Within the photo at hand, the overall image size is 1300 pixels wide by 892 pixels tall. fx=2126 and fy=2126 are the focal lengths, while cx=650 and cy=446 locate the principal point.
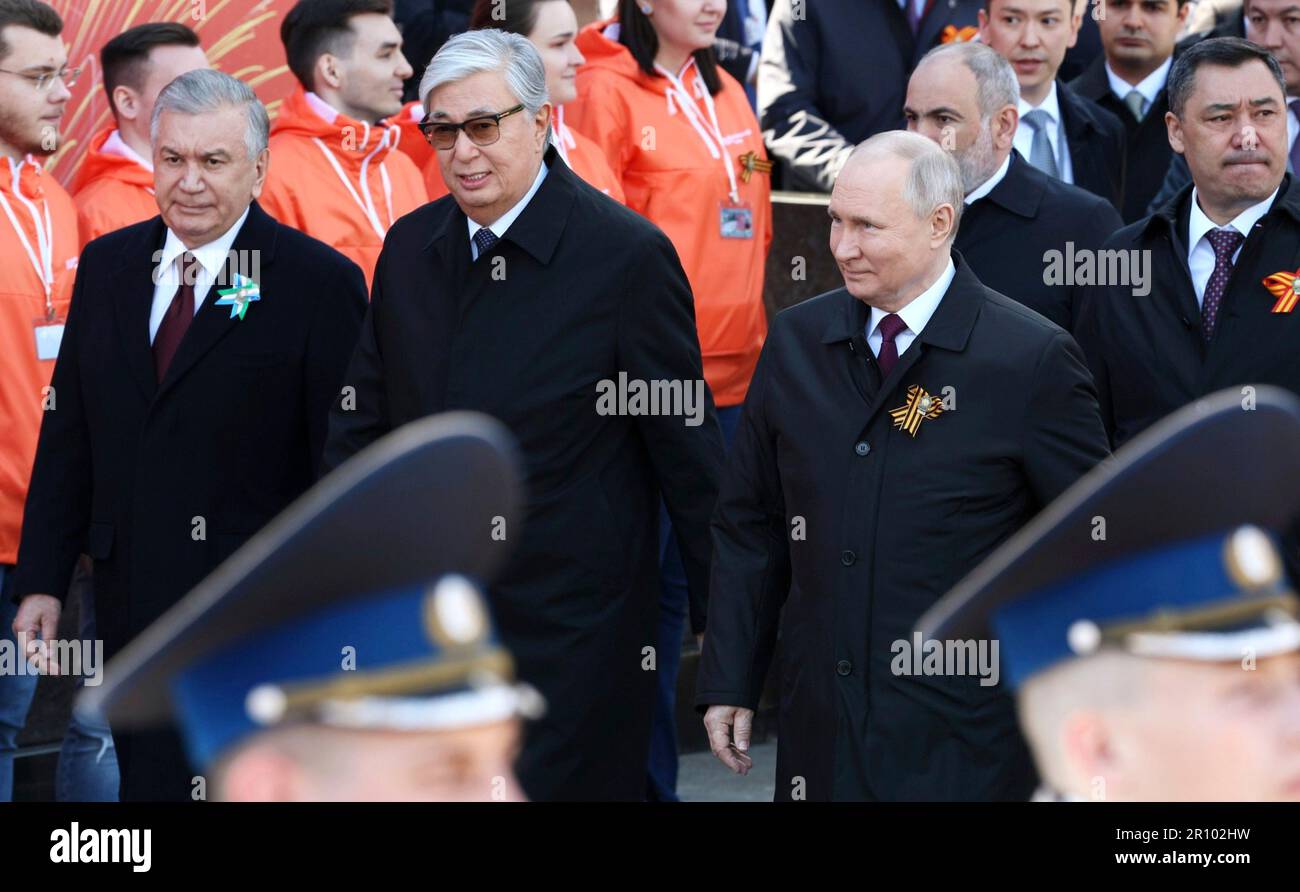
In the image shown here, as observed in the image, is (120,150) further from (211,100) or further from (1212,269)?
(1212,269)

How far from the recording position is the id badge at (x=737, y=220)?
22.6 feet

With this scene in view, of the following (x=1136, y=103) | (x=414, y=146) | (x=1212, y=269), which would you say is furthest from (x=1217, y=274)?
(x=414, y=146)

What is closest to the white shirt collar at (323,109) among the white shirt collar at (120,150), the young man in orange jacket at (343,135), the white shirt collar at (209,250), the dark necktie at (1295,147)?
the young man in orange jacket at (343,135)

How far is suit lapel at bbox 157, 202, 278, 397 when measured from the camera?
16.9ft

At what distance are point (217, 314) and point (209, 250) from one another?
175 millimetres

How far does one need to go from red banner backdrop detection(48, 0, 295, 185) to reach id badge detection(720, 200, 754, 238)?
1.64 metres

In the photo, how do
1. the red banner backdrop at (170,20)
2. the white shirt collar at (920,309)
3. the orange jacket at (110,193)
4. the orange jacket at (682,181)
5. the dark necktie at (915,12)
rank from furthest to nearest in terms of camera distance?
1. the dark necktie at (915,12)
2. the red banner backdrop at (170,20)
3. the orange jacket at (682,181)
4. the orange jacket at (110,193)
5. the white shirt collar at (920,309)

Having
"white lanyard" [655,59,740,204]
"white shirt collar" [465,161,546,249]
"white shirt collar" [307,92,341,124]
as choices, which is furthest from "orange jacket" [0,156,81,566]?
"white lanyard" [655,59,740,204]

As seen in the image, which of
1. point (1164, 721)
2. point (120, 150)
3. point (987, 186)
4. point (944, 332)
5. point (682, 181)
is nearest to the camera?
point (1164, 721)

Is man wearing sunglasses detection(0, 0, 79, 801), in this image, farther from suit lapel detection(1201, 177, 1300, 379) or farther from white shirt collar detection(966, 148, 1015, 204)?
suit lapel detection(1201, 177, 1300, 379)

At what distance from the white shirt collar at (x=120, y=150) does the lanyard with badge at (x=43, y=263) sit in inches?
18.9

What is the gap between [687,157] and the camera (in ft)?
22.4

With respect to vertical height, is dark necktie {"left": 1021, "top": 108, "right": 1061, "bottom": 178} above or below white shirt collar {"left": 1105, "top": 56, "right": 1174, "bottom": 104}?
below

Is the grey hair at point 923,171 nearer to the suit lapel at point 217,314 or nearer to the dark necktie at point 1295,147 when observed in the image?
the suit lapel at point 217,314
